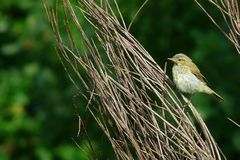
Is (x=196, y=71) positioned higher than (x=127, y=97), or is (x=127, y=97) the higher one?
(x=127, y=97)

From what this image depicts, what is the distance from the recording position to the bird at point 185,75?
590 centimetres

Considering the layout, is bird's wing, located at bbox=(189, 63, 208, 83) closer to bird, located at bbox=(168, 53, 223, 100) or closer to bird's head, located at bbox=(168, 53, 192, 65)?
bird, located at bbox=(168, 53, 223, 100)

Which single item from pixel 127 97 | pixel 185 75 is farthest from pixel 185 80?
pixel 127 97

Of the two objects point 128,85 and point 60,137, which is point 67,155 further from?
point 128,85

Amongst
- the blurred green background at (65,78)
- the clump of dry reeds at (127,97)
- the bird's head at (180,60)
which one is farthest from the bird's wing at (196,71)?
the blurred green background at (65,78)

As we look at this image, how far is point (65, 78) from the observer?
10.3 meters

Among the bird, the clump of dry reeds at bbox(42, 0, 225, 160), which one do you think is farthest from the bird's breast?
the clump of dry reeds at bbox(42, 0, 225, 160)

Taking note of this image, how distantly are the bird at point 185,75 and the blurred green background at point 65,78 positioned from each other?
2931 mm

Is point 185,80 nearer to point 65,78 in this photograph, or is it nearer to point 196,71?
point 196,71

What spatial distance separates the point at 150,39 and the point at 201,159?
6481 mm

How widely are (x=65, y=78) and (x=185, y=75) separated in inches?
173

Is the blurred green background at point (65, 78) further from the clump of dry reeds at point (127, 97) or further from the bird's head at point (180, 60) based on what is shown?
the clump of dry reeds at point (127, 97)

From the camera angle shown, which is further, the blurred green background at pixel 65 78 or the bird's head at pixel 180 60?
the blurred green background at pixel 65 78

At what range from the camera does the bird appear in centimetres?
590
